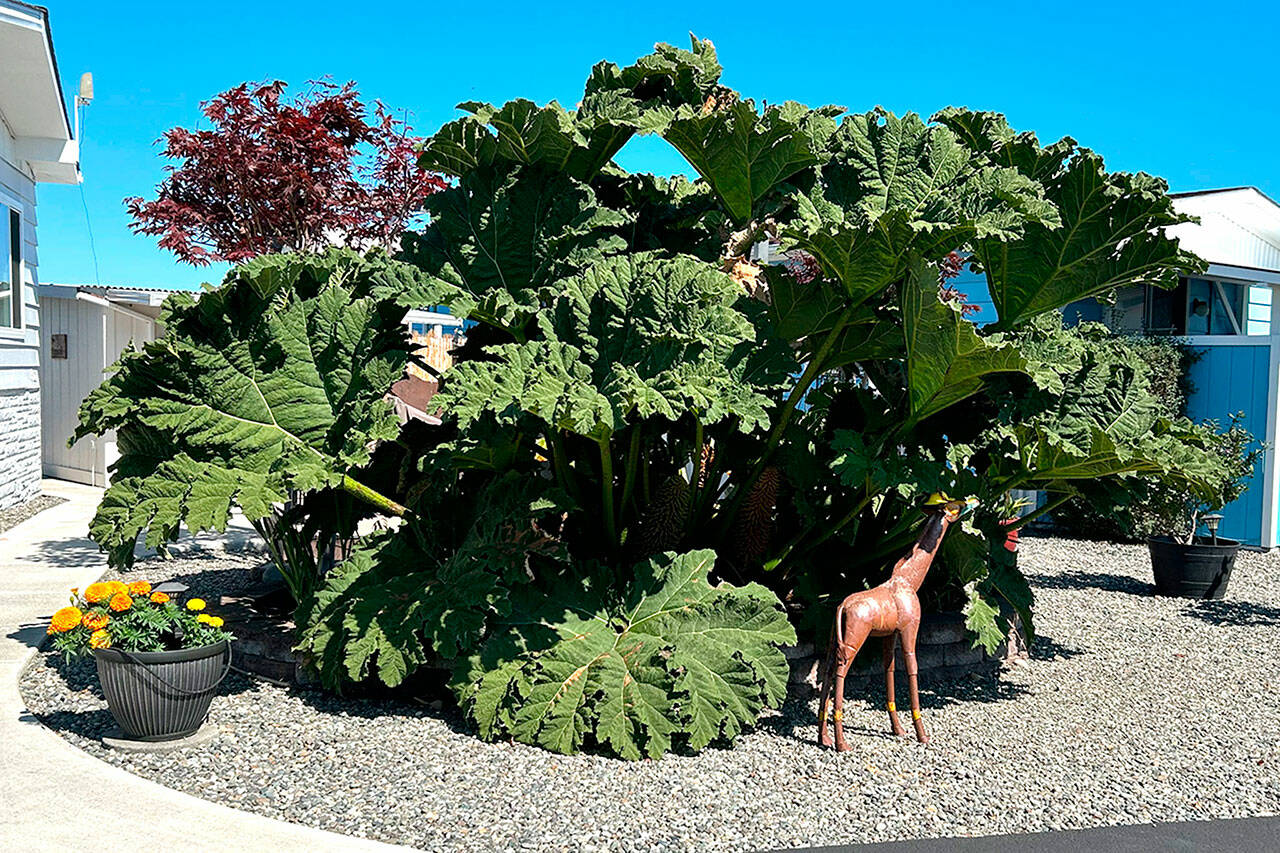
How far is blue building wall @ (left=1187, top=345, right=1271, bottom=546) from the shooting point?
11562 millimetres

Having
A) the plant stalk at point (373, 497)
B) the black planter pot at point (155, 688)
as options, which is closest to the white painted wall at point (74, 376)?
the plant stalk at point (373, 497)

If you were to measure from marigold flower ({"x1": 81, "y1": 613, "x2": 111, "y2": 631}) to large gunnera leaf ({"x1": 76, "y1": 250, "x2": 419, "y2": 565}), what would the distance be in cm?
37

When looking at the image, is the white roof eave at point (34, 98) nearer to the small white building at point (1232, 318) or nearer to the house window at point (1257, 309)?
the small white building at point (1232, 318)

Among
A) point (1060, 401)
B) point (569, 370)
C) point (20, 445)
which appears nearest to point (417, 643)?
point (569, 370)

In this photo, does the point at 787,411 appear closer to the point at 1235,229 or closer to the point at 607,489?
the point at 607,489

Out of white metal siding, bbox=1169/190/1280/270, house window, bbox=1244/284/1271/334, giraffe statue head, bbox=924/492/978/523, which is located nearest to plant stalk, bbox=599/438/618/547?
giraffe statue head, bbox=924/492/978/523

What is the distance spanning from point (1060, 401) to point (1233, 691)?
1980mm

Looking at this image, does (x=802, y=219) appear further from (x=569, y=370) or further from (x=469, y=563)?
(x=469, y=563)

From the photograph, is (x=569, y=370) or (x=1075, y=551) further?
(x=1075, y=551)

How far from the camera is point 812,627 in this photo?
18.3ft

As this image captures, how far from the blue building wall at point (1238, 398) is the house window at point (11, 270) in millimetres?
12849

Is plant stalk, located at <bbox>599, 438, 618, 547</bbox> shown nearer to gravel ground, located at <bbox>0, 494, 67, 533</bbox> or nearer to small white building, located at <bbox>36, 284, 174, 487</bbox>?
gravel ground, located at <bbox>0, 494, 67, 533</bbox>

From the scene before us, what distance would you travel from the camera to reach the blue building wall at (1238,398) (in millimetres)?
11562

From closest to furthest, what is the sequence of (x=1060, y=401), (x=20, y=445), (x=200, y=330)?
(x=200, y=330)
(x=1060, y=401)
(x=20, y=445)
